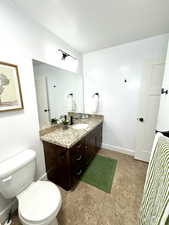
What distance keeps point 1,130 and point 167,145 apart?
147cm

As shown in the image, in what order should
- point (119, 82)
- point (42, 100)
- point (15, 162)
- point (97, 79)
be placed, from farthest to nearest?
point (97, 79) → point (119, 82) → point (42, 100) → point (15, 162)

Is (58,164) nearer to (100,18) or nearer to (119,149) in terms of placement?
(119,149)

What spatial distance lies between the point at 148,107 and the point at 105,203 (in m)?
1.72

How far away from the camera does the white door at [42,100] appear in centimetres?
150

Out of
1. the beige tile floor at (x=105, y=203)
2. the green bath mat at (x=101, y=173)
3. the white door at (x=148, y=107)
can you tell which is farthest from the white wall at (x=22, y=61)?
the white door at (x=148, y=107)

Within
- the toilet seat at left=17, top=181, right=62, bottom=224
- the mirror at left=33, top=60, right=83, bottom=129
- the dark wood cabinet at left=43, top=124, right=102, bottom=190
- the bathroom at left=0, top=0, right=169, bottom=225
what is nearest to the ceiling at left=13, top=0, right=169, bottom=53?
the bathroom at left=0, top=0, right=169, bottom=225

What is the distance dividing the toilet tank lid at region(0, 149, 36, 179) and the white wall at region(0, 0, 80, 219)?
2.5 inches

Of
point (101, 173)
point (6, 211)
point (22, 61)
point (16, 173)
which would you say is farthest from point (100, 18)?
point (6, 211)

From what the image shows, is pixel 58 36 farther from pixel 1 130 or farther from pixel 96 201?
pixel 96 201

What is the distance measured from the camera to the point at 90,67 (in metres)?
2.38

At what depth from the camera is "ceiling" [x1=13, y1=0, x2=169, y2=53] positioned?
1070mm

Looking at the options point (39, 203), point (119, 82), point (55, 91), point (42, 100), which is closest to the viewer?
point (39, 203)

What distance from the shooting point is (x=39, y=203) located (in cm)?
94

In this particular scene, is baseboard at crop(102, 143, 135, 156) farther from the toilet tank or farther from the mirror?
the toilet tank
